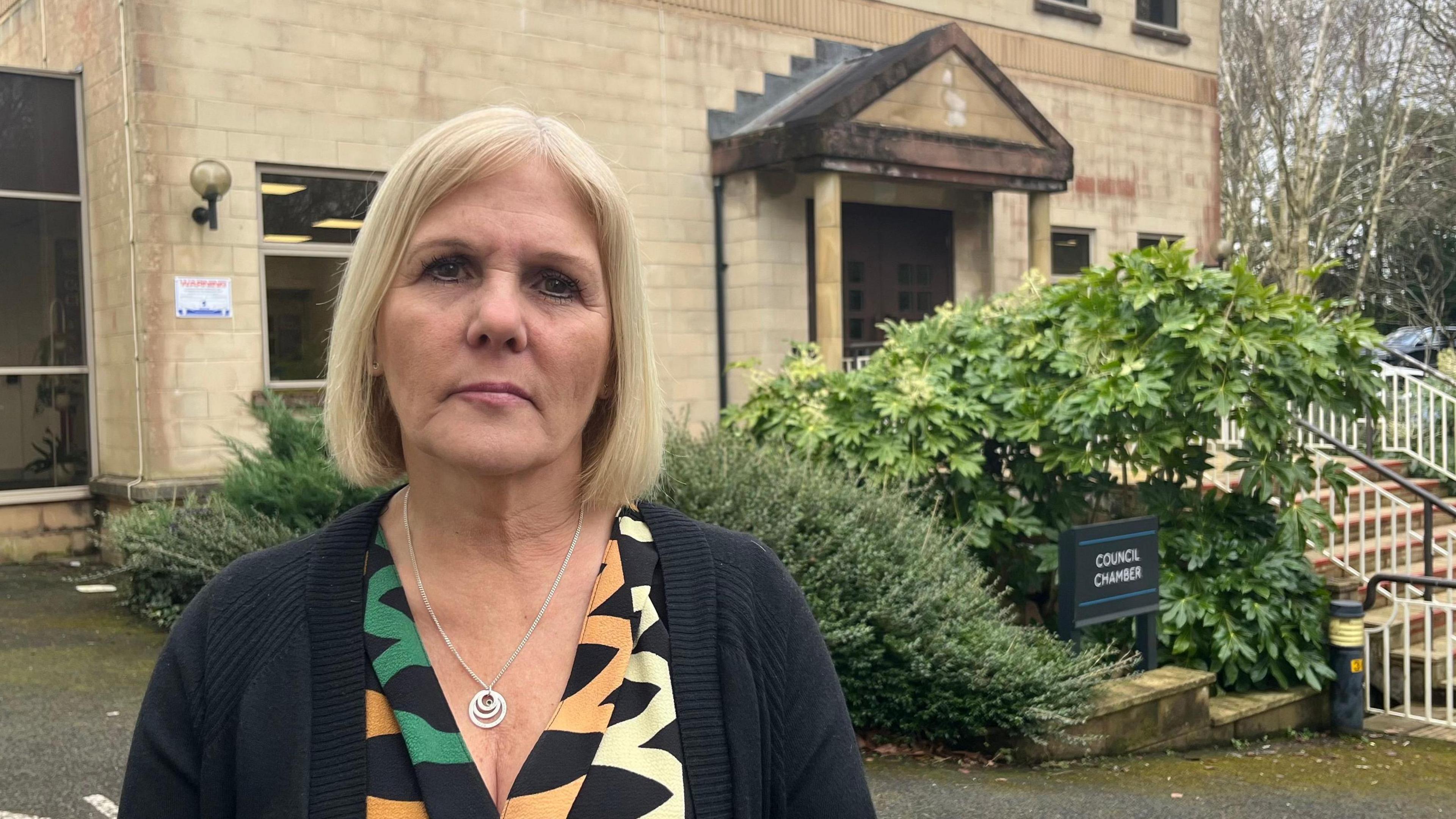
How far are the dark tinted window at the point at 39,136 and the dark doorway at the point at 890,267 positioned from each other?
763 centimetres

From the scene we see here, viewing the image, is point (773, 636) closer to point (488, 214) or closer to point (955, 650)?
point (488, 214)

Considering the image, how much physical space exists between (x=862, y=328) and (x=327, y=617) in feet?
43.5

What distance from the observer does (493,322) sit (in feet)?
5.07

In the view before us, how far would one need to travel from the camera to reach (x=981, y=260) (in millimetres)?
15539

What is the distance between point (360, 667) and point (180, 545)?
6.50m

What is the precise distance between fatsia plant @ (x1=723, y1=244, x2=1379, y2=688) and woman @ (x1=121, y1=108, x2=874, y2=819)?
20.1ft

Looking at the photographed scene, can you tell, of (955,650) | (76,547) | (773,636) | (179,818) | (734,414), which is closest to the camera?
(179,818)

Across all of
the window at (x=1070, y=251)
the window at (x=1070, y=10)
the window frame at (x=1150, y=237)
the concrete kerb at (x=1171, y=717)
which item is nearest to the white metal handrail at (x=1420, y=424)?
the window at (x=1070, y=251)

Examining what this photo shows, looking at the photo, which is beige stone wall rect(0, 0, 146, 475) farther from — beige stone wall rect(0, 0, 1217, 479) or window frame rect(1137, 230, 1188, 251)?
window frame rect(1137, 230, 1188, 251)

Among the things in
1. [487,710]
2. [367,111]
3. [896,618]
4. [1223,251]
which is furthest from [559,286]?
[1223,251]

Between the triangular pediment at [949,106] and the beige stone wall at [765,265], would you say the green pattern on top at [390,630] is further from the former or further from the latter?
the triangular pediment at [949,106]

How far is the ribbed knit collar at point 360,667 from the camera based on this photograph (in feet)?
4.85

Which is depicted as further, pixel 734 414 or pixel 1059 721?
pixel 734 414

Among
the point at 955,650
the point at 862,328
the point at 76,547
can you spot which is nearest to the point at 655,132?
the point at 862,328
